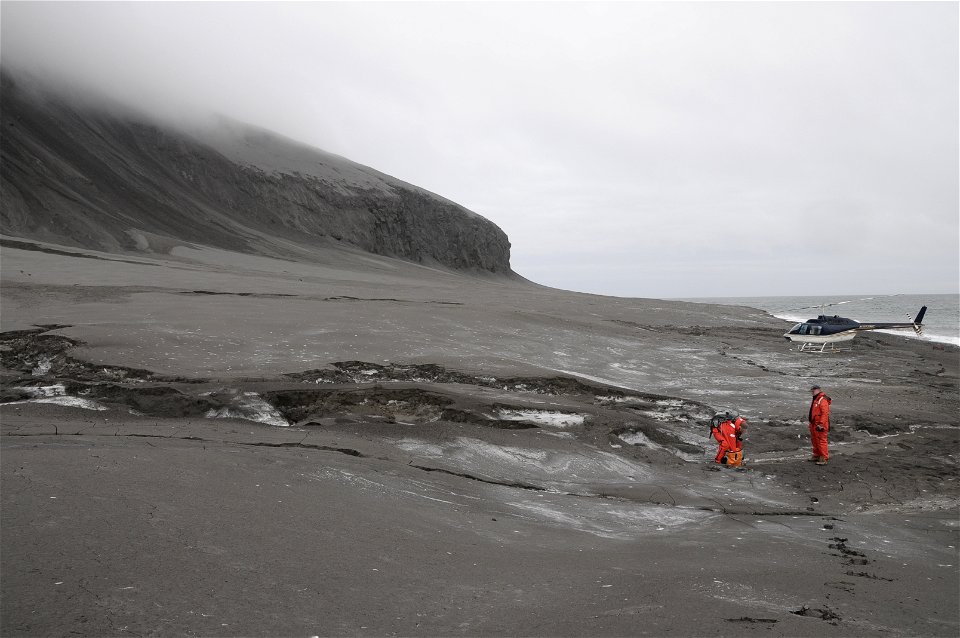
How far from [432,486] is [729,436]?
550 cm

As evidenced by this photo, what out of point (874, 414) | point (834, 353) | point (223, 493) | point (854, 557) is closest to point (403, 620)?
point (223, 493)

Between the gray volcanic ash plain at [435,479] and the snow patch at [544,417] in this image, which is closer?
the gray volcanic ash plain at [435,479]

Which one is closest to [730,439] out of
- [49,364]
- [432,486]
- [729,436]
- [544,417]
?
[729,436]

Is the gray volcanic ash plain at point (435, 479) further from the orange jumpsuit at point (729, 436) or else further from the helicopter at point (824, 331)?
the helicopter at point (824, 331)

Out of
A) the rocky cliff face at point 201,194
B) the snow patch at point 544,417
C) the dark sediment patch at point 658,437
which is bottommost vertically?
the dark sediment patch at point 658,437

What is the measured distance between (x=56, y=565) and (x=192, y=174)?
69.6m

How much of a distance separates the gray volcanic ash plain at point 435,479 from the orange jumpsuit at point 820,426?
0.99 ft

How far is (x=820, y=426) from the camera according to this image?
425 inches

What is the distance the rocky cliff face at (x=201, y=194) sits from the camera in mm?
42531

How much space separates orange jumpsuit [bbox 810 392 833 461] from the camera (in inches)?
423

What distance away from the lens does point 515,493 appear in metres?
8.46

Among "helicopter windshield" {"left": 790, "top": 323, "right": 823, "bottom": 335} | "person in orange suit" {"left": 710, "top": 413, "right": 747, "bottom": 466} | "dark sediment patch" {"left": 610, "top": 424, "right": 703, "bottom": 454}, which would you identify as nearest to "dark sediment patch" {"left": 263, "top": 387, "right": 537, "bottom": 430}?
"dark sediment patch" {"left": 610, "top": 424, "right": 703, "bottom": 454}

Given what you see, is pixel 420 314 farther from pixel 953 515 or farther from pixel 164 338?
pixel 953 515

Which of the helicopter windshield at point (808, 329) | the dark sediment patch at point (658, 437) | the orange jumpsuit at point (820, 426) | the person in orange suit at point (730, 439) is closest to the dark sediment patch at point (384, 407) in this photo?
the dark sediment patch at point (658, 437)
